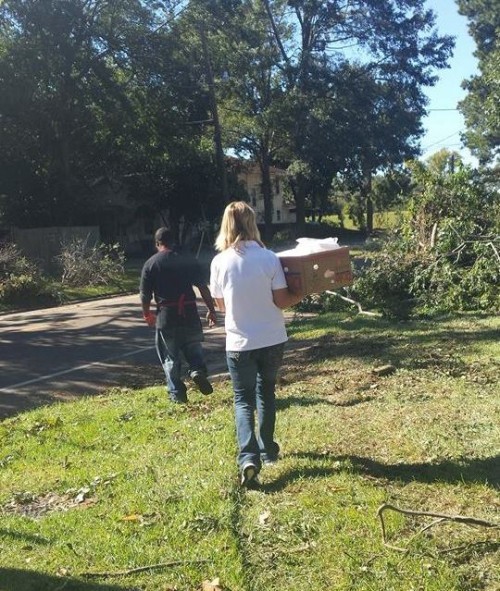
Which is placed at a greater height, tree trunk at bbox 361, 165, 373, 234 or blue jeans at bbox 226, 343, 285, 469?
tree trunk at bbox 361, 165, 373, 234

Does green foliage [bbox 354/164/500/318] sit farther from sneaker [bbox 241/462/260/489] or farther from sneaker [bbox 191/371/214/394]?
sneaker [bbox 241/462/260/489]

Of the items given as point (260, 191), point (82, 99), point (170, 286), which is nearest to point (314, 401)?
point (170, 286)

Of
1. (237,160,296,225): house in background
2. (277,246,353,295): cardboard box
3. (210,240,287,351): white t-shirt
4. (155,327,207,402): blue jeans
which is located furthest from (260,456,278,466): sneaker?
(237,160,296,225): house in background

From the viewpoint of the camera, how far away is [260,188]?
5881cm

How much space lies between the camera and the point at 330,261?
4895mm

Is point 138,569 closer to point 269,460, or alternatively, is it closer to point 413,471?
point 269,460

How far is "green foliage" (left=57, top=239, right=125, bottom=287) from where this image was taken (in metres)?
24.2

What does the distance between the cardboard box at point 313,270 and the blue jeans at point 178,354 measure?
8.36 feet

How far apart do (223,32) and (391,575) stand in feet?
119

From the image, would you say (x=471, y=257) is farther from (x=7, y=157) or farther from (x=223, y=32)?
(x=223, y=32)

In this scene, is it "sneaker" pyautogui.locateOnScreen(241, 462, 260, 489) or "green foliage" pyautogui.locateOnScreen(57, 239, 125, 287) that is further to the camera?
"green foliage" pyautogui.locateOnScreen(57, 239, 125, 287)

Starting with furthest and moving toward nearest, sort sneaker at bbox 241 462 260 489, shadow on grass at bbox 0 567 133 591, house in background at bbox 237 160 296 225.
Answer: house in background at bbox 237 160 296 225 < sneaker at bbox 241 462 260 489 < shadow on grass at bbox 0 567 133 591

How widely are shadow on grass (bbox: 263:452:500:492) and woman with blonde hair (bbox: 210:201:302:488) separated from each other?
0.98 feet

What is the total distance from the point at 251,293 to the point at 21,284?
1796 cm
